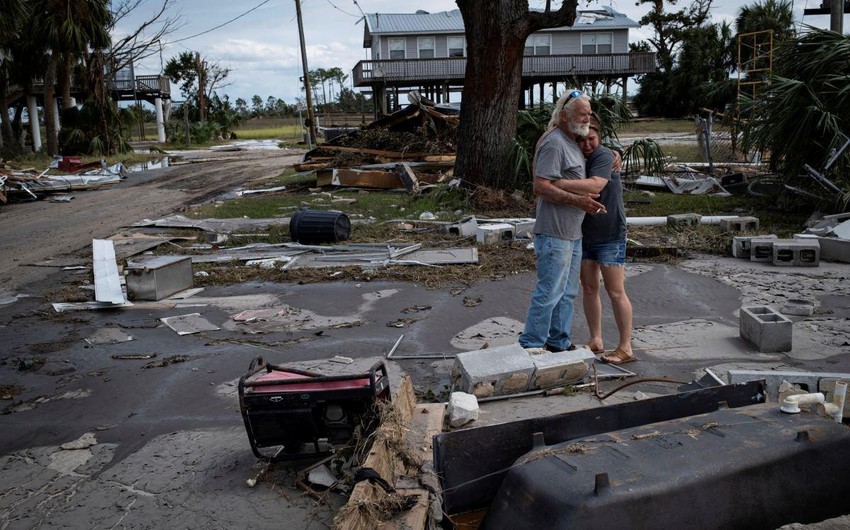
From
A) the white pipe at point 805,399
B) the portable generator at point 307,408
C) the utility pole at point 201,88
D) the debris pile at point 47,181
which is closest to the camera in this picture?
the white pipe at point 805,399

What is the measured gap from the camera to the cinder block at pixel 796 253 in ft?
26.9

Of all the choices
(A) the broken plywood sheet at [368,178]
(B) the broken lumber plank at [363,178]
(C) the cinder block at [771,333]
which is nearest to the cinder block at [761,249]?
(C) the cinder block at [771,333]

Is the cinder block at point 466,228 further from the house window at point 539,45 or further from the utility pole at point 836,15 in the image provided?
the house window at point 539,45

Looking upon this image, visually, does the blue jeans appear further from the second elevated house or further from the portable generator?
the second elevated house

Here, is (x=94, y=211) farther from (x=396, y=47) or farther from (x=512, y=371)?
(x=396, y=47)

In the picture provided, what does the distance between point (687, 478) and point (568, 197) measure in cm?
251

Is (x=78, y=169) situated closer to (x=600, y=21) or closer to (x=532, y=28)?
(x=532, y=28)

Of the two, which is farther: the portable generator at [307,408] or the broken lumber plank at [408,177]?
the broken lumber plank at [408,177]

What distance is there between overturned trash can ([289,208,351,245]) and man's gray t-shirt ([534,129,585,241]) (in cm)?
539

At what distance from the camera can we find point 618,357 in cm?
534

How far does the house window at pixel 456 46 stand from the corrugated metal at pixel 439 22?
2.11 ft

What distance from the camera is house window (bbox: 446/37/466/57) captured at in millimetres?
40156

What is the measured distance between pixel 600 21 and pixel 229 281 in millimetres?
36223

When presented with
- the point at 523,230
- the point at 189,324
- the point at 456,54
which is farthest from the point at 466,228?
the point at 456,54
